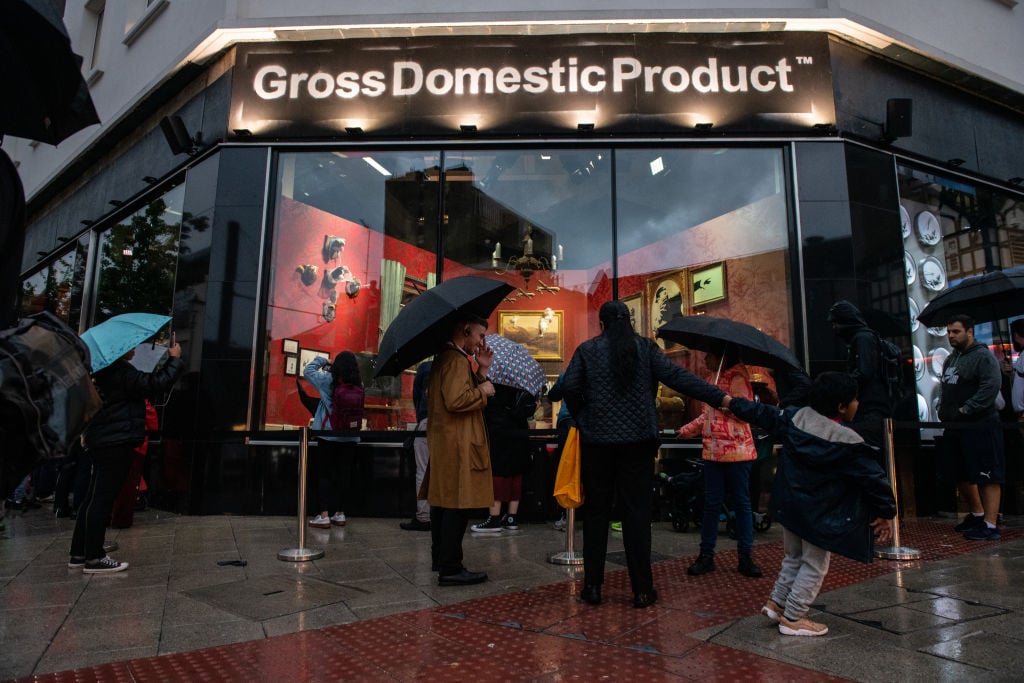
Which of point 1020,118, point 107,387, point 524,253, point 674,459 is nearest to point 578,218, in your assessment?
point 524,253

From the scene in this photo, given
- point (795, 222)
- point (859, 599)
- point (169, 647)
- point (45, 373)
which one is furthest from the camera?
point (795, 222)

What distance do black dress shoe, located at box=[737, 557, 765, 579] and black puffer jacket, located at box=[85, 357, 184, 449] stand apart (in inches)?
182

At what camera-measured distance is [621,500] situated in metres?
4.32

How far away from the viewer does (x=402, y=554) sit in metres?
5.96

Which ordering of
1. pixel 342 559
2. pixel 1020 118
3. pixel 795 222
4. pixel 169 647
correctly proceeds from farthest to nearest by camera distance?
pixel 1020 118 → pixel 795 222 → pixel 342 559 → pixel 169 647

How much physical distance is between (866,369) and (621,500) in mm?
2847

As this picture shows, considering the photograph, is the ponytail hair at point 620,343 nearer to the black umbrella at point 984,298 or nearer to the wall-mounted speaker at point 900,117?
the black umbrella at point 984,298

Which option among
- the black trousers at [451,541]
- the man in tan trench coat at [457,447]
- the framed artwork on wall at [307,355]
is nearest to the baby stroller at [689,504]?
the man in tan trench coat at [457,447]

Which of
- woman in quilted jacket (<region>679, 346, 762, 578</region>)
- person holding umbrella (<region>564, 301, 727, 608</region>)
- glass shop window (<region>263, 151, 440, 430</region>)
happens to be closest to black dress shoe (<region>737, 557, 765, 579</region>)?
woman in quilted jacket (<region>679, 346, 762, 578</region>)

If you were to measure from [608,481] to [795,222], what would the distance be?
575 centimetres

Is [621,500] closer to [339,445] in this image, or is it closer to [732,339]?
[732,339]

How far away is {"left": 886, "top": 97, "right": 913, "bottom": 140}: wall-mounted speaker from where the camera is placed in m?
8.80

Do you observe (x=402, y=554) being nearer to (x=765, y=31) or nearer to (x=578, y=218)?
(x=578, y=218)

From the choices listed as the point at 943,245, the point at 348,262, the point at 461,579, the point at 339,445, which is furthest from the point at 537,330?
the point at 943,245
